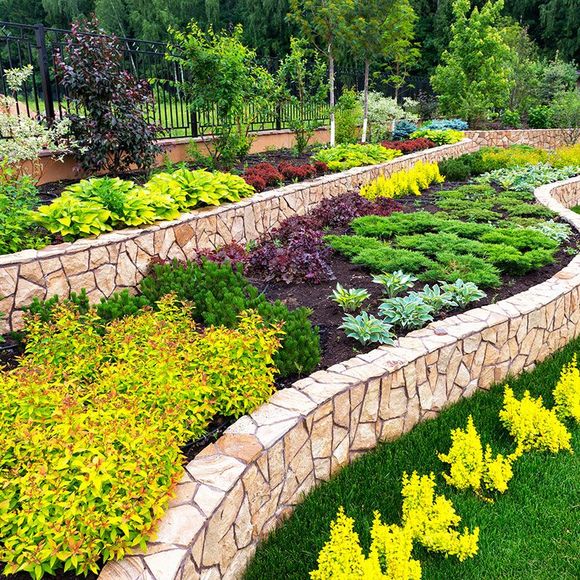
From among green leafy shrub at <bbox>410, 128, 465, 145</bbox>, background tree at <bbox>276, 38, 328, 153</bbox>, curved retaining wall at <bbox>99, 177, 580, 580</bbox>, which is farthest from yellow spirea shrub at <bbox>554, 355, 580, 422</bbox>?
green leafy shrub at <bbox>410, 128, 465, 145</bbox>

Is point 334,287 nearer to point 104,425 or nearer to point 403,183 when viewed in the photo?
point 104,425

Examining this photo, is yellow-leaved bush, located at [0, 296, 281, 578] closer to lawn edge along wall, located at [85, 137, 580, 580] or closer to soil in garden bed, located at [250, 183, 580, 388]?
lawn edge along wall, located at [85, 137, 580, 580]

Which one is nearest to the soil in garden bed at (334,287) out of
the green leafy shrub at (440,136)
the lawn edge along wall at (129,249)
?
the lawn edge along wall at (129,249)

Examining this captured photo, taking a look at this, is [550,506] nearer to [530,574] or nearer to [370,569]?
[530,574]

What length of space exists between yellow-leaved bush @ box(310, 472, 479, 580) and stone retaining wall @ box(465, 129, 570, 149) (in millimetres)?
15902

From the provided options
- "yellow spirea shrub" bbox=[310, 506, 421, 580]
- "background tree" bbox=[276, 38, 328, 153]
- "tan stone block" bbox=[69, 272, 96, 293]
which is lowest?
"yellow spirea shrub" bbox=[310, 506, 421, 580]

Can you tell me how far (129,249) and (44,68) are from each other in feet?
12.7

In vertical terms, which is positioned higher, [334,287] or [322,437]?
[334,287]

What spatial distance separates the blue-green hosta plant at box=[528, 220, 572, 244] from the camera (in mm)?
6823

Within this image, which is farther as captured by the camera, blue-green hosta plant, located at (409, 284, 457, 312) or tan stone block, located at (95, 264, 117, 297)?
tan stone block, located at (95, 264, 117, 297)

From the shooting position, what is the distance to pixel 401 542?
2.54 m

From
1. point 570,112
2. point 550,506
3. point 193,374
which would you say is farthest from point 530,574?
point 570,112

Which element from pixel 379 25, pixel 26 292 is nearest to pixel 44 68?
pixel 26 292

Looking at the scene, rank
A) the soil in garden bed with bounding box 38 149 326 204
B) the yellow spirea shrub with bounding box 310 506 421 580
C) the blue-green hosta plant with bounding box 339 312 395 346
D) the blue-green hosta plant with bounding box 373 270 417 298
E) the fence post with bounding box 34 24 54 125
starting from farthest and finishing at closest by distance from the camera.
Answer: the fence post with bounding box 34 24 54 125
the soil in garden bed with bounding box 38 149 326 204
the blue-green hosta plant with bounding box 373 270 417 298
the blue-green hosta plant with bounding box 339 312 395 346
the yellow spirea shrub with bounding box 310 506 421 580
